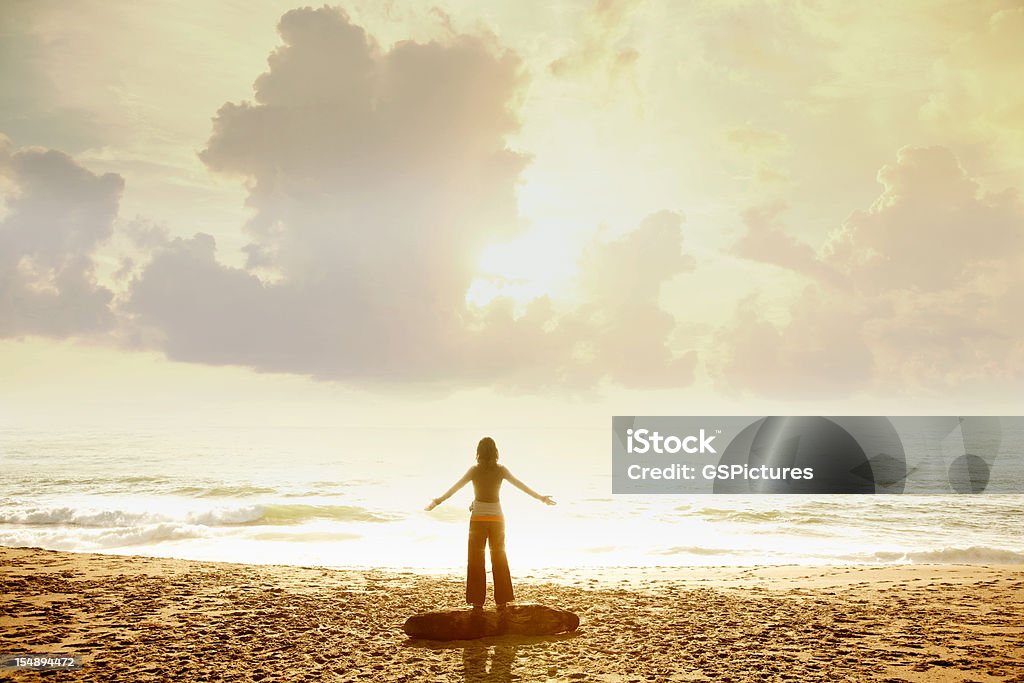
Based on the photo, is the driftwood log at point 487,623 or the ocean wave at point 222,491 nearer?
the driftwood log at point 487,623

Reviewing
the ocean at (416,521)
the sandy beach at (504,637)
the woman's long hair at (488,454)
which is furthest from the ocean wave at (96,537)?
the woman's long hair at (488,454)

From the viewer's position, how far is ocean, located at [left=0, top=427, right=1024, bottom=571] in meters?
17.6

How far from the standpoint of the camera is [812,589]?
11.6 metres

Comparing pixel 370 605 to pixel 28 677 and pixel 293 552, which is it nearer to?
pixel 28 677

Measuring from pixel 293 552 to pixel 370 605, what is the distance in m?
8.87

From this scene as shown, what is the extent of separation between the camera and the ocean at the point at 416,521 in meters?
17.6

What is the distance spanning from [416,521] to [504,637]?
1669cm

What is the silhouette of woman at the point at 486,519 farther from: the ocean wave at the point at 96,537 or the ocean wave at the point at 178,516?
the ocean wave at the point at 178,516

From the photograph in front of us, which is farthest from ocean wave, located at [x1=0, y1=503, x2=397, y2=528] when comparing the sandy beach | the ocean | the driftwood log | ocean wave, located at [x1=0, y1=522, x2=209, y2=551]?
the driftwood log

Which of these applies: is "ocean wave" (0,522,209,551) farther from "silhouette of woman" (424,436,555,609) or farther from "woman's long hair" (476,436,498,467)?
"woman's long hair" (476,436,498,467)
